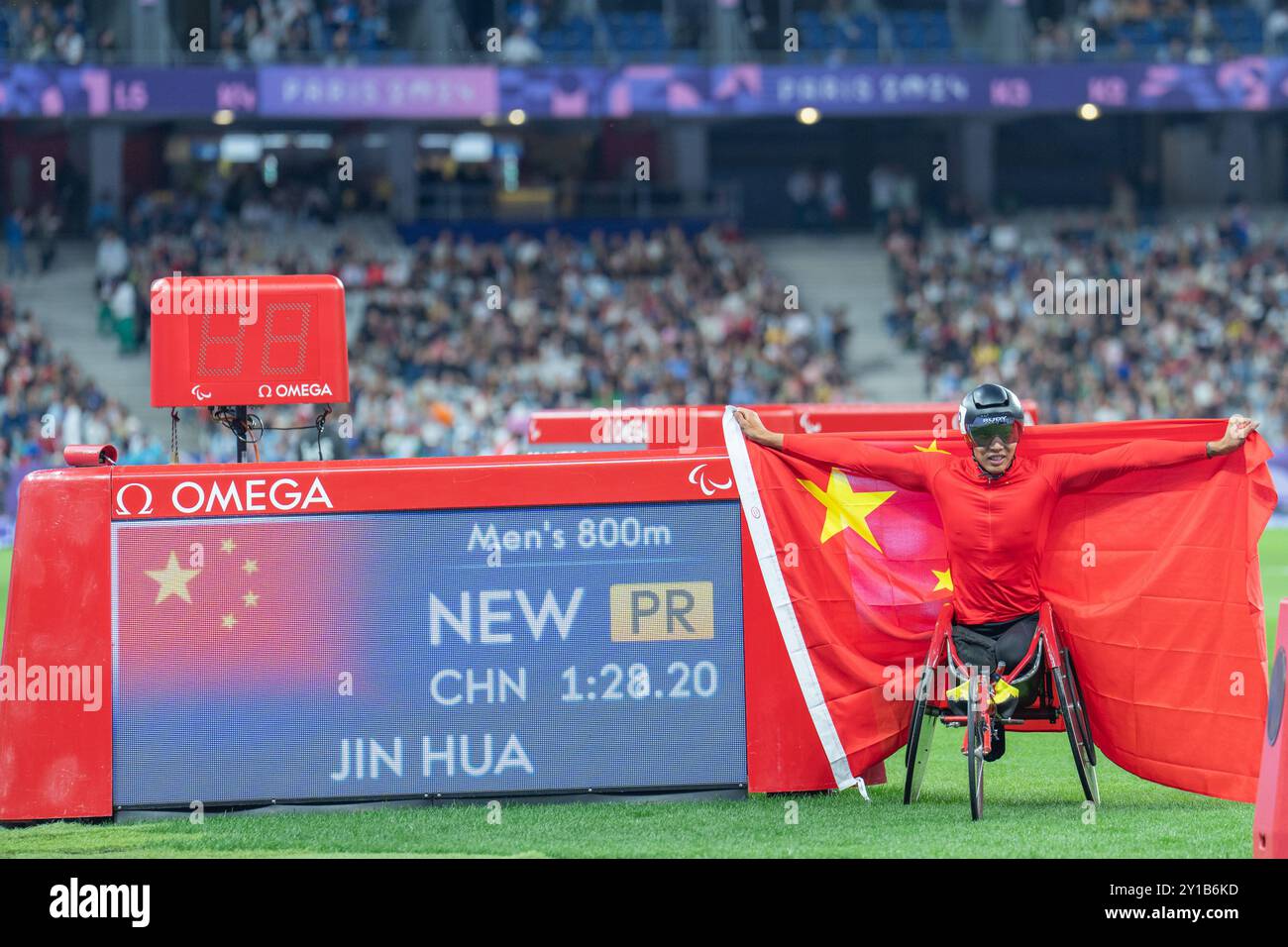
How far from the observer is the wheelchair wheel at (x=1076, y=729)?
7750 mm

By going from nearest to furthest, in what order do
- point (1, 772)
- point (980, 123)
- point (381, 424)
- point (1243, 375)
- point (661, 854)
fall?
point (661, 854) < point (1, 772) < point (381, 424) < point (1243, 375) < point (980, 123)

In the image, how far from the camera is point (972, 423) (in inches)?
312

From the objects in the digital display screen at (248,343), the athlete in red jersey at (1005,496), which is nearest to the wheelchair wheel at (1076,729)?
the athlete in red jersey at (1005,496)

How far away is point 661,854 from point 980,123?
1353 inches

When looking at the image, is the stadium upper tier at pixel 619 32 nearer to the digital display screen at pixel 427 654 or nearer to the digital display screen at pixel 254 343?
the digital display screen at pixel 254 343

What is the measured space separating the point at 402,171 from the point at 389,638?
30.0m

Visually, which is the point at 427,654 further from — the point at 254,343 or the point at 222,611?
the point at 254,343

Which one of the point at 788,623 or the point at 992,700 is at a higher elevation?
the point at 788,623

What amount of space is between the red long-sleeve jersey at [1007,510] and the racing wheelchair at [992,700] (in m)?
0.14

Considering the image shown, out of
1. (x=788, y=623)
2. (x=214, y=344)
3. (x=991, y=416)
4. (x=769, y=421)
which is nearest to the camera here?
(x=991, y=416)

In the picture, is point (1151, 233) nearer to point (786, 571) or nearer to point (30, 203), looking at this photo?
point (30, 203)

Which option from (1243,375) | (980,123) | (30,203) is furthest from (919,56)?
(30,203)

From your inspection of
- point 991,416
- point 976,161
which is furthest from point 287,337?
point 976,161

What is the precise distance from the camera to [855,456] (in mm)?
8234
